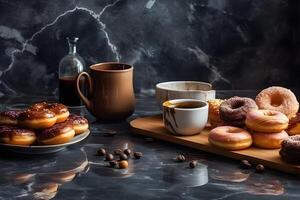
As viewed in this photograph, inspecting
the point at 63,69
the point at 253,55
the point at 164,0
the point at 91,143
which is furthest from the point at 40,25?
the point at 253,55

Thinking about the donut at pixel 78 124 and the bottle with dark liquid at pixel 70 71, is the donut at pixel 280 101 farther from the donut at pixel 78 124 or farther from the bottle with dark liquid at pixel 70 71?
the bottle with dark liquid at pixel 70 71

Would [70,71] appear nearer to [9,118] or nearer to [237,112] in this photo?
[9,118]

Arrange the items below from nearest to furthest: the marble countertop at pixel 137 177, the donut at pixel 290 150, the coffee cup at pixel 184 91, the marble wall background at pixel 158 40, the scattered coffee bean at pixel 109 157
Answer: the marble countertop at pixel 137 177 → the donut at pixel 290 150 → the scattered coffee bean at pixel 109 157 → the coffee cup at pixel 184 91 → the marble wall background at pixel 158 40

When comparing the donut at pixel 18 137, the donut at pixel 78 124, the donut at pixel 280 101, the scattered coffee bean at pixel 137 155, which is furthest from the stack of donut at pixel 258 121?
the donut at pixel 18 137

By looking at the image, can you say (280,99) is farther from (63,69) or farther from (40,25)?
(40,25)

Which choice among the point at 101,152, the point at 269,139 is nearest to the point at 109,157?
the point at 101,152

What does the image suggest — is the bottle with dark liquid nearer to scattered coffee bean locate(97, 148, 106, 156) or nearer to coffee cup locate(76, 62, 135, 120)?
coffee cup locate(76, 62, 135, 120)
